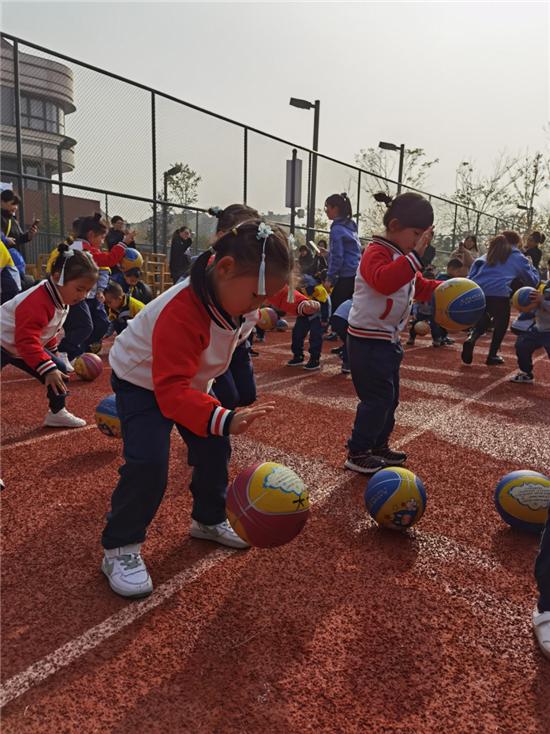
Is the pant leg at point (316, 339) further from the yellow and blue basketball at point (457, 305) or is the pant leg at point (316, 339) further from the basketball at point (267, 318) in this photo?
the yellow and blue basketball at point (457, 305)

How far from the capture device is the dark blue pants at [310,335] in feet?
28.8

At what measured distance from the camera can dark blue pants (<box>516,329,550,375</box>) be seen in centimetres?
727

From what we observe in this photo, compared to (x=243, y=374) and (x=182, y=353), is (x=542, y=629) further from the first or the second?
(x=243, y=374)

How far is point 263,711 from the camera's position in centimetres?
194

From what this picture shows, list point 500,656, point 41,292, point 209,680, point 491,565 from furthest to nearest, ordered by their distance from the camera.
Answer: point 41,292 → point 491,565 → point 500,656 → point 209,680

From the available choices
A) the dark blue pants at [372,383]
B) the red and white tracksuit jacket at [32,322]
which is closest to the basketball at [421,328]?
the dark blue pants at [372,383]

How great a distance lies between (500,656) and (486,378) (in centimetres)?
665

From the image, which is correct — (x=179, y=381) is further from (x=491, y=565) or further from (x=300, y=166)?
(x=300, y=166)

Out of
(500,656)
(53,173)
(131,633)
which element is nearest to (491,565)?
(500,656)

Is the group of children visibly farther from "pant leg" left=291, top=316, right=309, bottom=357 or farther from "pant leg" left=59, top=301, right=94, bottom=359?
"pant leg" left=291, top=316, right=309, bottom=357

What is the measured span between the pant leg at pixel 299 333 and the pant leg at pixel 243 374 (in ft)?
16.0

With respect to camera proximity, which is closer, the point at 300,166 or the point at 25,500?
the point at 25,500

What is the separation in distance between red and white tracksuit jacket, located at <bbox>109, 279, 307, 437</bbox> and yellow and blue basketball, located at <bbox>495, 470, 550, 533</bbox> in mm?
1972

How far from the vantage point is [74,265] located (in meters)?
4.44
